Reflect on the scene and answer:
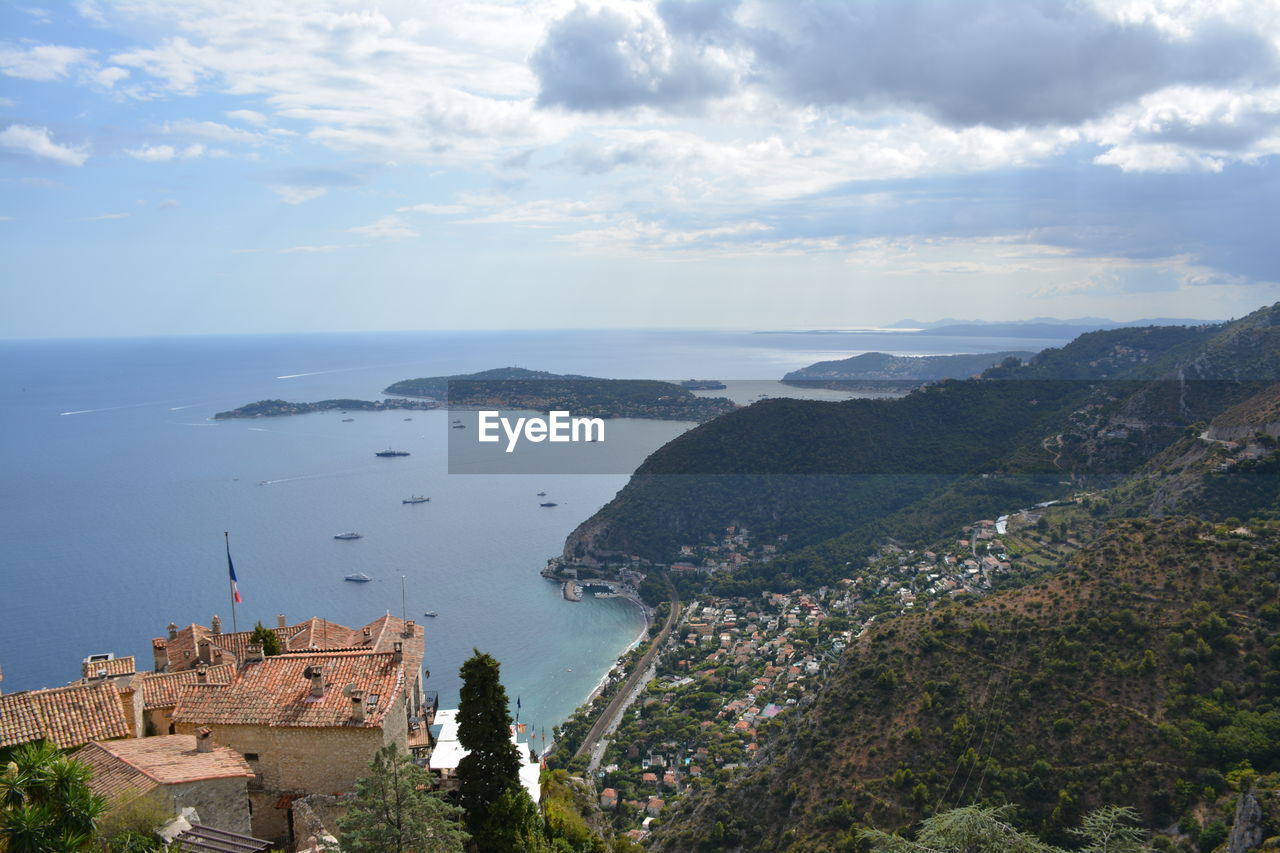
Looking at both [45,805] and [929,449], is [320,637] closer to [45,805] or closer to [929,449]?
[45,805]

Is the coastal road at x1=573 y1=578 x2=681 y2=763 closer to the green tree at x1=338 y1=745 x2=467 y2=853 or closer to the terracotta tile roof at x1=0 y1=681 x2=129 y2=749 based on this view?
the terracotta tile roof at x1=0 y1=681 x2=129 y2=749

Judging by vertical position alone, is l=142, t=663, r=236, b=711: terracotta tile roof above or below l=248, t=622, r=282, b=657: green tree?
above

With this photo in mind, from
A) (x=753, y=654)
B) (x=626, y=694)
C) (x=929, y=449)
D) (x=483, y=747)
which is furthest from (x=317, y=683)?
(x=929, y=449)

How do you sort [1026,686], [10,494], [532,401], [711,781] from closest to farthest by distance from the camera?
[1026,686], [711,781], [10,494], [532,401]

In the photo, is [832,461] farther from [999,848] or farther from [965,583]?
[999,848]

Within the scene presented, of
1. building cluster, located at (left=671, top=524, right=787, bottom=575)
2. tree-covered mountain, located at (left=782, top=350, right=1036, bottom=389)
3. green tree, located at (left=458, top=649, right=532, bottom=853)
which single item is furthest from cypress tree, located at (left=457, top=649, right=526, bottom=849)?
tree-covered mountain, located at (left=782, top=350, right=1036, bottom=389)

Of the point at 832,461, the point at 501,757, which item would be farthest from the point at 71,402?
the point at 501,757
